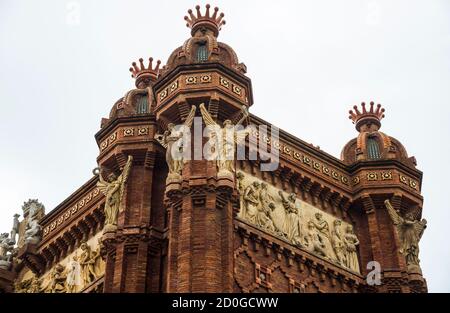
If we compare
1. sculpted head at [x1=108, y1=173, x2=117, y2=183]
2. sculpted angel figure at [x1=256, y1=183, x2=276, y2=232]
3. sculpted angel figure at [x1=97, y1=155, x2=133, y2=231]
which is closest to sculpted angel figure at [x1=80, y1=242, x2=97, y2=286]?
sculpted angel figure at [x1=97, y1=155, x2=133, y2=231]

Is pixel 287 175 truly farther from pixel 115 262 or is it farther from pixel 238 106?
pixel 115 262

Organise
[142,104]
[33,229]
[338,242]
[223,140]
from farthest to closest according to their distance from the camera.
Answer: [33,229] < [142,104] < [338,242] < [223,140]

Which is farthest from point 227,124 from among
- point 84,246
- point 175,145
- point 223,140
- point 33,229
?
point 33,229

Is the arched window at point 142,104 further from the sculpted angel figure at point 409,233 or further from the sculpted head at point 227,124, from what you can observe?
the sculpted angel figure at point 409,233

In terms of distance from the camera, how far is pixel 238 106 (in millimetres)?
27469

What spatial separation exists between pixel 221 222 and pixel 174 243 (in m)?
1.38

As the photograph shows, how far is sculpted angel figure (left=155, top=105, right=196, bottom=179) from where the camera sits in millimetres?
26125

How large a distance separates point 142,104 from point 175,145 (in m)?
4.19

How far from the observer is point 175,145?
26625 millimetres

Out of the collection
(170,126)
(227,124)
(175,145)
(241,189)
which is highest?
(170,126)

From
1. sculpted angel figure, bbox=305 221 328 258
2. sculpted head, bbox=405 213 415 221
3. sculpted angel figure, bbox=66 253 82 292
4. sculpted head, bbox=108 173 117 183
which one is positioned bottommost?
sculpted angel figure, bbox=66 253 82 292

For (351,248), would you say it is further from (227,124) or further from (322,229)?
(227,124)

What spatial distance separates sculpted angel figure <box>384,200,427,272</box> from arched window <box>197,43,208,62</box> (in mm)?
7733

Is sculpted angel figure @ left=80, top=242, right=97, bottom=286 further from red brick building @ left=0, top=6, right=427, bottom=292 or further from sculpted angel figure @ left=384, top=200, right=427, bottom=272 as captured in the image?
sculpted angel figure @ left=384, top=200, right=427, bottom=272
